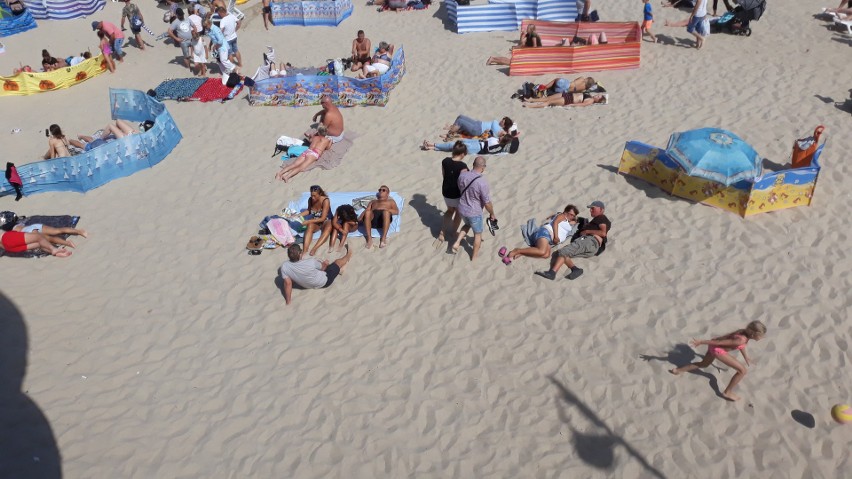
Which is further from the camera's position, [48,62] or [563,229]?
[48,62]

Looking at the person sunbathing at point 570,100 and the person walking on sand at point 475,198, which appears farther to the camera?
the person sunbathing at point 570,100

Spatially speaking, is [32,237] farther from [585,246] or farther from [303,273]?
[585,246]

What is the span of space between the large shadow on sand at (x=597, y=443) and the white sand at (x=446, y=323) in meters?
0.02

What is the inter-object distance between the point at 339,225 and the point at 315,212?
0.46 meters

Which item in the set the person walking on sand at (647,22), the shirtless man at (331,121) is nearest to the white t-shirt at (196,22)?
the shirtless man at (331,121)

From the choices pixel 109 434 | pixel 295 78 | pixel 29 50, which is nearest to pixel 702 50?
pixel 295 78

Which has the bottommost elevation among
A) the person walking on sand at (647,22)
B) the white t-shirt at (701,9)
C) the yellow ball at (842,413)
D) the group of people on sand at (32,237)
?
the yellow ball at (842,413)

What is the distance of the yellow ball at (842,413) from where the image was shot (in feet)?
19.3

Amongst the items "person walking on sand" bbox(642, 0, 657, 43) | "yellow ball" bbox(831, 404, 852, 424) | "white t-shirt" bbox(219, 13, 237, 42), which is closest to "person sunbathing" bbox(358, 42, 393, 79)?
"white t-shirt" bbox(219, 13, 237, 42)

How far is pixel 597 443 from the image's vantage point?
5965mm

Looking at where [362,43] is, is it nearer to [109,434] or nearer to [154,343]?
[154,343]

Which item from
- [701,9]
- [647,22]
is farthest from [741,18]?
[647,22]

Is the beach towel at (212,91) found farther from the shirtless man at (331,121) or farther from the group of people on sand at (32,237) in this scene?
the group of people on sand at (32,237)

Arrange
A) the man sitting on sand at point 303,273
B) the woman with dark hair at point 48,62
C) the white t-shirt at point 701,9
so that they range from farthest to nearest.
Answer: the woman with dark hair at point 48,62
the white t-shirt at point 701,9
the man sitting on sand at point 303,273
